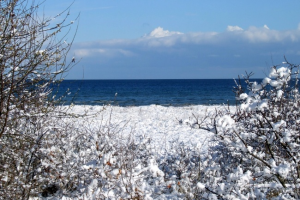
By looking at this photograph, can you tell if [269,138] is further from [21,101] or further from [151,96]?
[151,96]

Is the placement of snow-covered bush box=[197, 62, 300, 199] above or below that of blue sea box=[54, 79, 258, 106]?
above

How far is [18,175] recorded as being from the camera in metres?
5.72

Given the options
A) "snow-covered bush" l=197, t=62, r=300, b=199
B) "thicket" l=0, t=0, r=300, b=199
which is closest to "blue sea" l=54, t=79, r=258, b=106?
"thicket" l=0, t=0, r=300, b=199

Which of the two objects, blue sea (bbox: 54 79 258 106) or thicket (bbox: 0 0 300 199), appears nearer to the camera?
thicket (bbox: 0 0 300 199)

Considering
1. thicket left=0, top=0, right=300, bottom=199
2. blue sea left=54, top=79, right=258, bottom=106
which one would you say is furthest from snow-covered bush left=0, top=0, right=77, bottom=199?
blue sea left=54, top=79, right=258, bottom=106

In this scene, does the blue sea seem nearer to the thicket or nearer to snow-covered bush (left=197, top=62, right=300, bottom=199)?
the thicket

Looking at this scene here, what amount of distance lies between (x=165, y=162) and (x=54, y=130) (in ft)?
8.57

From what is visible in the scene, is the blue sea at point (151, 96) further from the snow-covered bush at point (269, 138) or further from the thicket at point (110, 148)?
the snow-covered bush at point (269, 138)

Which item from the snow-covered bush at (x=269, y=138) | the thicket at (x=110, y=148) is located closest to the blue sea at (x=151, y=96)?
the thicket at (x=110, y=148)

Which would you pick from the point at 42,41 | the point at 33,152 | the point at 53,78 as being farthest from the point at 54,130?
the point at 42,41

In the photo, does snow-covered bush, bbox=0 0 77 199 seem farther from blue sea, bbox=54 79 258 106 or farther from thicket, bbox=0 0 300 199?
blue sea, bbox=54 79 258 106

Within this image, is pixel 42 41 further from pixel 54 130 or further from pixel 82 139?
pixel 82 139

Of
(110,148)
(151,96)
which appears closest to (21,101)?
(110,148)

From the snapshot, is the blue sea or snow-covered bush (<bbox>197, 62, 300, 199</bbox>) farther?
the blue sea
